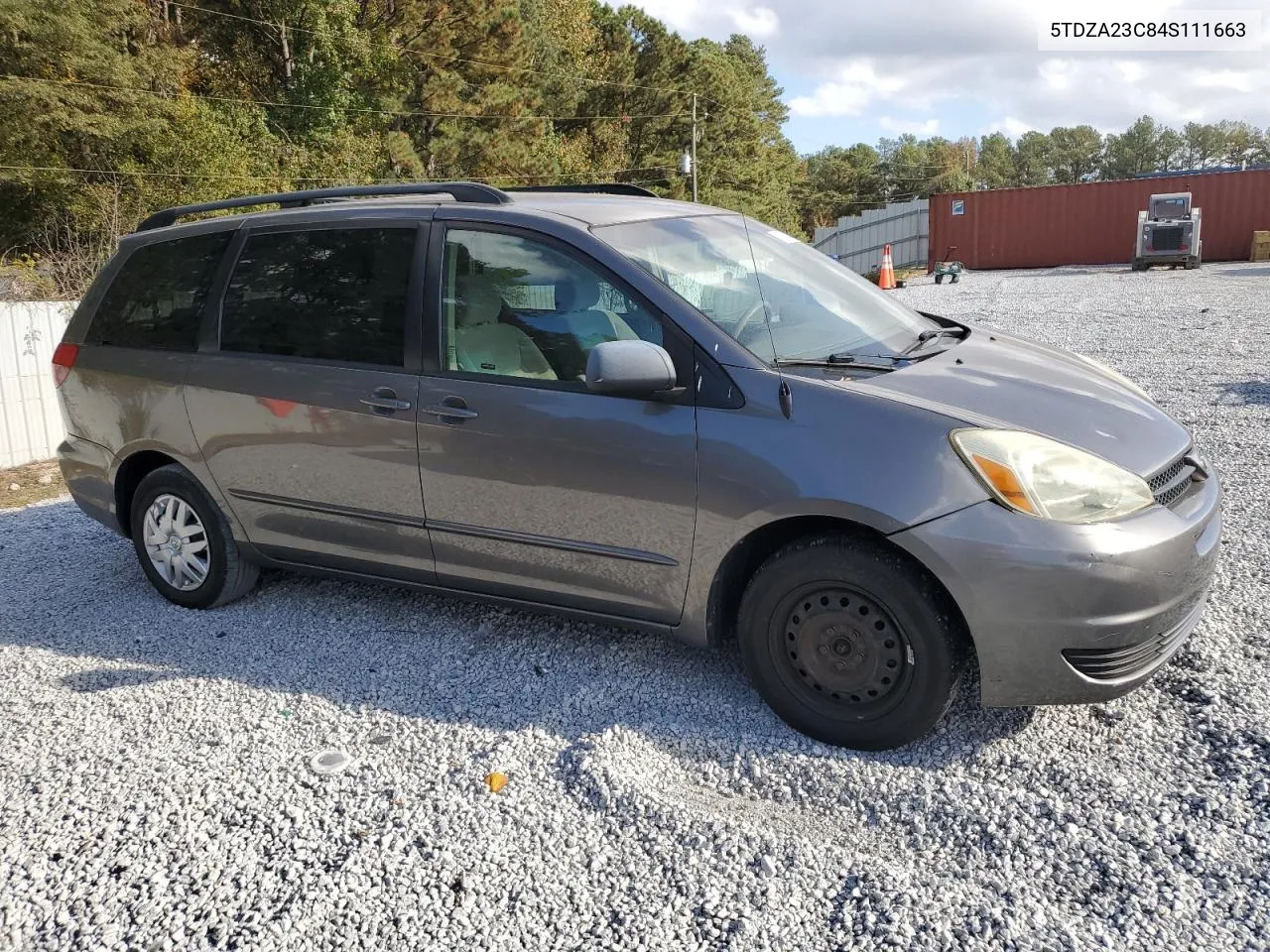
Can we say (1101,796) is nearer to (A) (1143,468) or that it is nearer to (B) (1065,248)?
(A) (1143,468)

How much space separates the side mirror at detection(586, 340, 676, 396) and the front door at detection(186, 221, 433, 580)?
92 cm

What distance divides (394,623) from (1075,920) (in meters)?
2.93

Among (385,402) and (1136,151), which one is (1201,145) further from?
(385,402)

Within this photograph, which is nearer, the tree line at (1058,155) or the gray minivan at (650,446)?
the gray minivan at (650,446)

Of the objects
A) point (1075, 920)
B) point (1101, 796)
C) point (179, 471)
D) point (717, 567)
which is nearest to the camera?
point (1075, 920)

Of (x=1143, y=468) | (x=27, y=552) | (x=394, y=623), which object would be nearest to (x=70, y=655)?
(x=394, y=623)

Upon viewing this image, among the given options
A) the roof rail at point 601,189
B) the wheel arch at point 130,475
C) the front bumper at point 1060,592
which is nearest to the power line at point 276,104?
the wheel arch at point 130,475

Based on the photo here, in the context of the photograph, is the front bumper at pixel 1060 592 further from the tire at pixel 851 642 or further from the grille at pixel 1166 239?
the grille at pixel 1166 239

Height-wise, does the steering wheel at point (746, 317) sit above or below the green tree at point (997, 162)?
below

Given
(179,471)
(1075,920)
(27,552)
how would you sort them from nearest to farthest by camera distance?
(1075,920)
(179,471)
(27,552)

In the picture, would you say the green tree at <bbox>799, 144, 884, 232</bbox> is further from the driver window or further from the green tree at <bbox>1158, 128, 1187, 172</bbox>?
the driver window

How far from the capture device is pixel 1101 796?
2.77 m

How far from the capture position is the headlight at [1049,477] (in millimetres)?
2777

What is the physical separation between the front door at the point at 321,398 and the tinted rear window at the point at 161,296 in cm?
18
